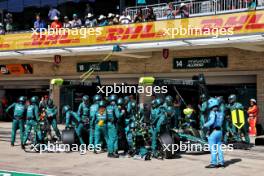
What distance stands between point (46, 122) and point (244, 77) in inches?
348

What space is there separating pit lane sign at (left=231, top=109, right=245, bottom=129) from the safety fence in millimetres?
4767

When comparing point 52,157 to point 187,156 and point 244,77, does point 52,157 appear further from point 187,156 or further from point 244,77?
point 244,77

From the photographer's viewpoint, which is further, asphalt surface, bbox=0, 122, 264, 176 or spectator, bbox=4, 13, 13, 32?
spectator, bbox=4, 13, 13, 32

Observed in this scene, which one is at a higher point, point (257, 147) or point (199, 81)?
point (199, 81)

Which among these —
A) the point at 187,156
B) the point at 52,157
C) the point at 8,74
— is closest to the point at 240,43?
the point at 187,156

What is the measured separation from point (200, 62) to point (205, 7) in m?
2.61

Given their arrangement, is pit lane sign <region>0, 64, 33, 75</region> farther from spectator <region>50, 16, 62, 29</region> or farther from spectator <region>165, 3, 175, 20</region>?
spectator <region>165, 3, 175, 20</region>

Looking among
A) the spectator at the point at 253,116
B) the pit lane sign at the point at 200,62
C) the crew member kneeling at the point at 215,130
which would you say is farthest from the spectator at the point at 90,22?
the crew member kneeling at the point at 215,130

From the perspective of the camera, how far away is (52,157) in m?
13.2

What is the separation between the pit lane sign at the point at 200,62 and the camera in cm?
1980

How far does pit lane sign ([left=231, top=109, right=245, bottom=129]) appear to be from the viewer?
48.0ft

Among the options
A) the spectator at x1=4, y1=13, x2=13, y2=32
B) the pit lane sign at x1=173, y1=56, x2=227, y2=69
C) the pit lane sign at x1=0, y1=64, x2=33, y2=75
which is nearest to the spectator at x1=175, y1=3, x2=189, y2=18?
the pit lane sign at x1=173, y1=56, x2=227, y2=69

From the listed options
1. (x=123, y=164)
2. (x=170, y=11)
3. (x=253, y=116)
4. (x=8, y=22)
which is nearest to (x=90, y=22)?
(x=170, y=11)

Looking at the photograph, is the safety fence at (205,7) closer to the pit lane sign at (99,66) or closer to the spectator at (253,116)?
the pit lane sign at (99,66)
